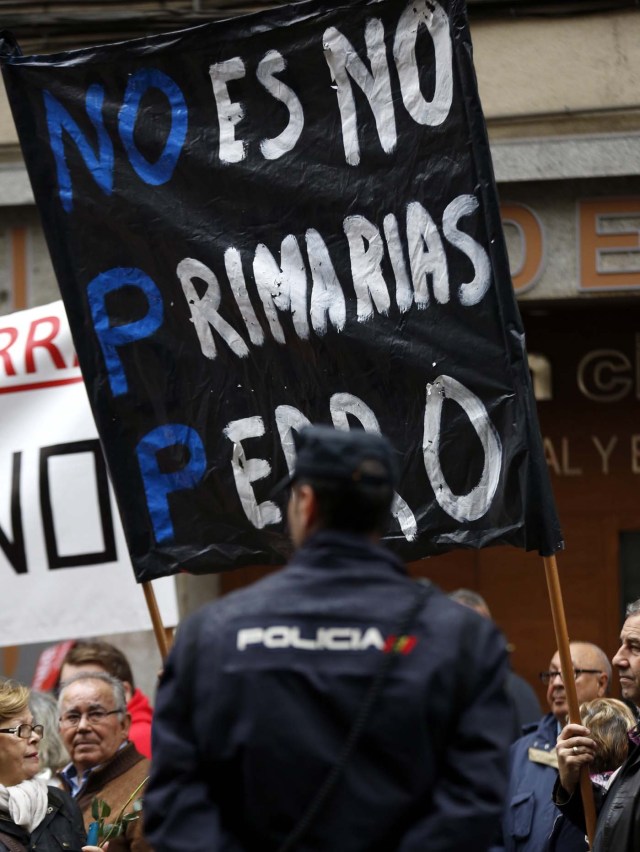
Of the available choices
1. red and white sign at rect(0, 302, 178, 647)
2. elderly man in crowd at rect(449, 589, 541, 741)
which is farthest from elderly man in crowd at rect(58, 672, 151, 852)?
elderly man in crowd at rect(449, 589, 541, 741)

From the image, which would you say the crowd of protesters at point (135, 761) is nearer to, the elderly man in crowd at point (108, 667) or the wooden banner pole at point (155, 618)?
the elderly man in crowd at point (108, 667)

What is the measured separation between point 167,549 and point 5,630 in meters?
1.39

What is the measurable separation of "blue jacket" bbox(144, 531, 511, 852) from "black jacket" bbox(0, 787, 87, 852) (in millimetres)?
1994

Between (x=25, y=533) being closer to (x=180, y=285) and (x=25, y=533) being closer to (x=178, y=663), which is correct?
(x=180, y=285)

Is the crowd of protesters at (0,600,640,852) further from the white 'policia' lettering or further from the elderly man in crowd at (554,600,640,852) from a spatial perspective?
the white 'policia' lettering

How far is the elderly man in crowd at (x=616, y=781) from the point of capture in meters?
4.00

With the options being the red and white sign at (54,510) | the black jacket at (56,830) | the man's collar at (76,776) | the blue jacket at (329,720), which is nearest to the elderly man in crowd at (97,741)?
the man's collar at (76,776)

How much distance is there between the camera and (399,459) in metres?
4.38

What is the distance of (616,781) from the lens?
13.9 ft

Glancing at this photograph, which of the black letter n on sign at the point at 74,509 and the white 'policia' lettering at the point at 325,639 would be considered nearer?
the white 'policia' lettering at the point at 325,639

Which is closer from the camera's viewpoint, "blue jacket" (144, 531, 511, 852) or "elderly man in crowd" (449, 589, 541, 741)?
"blue jacket" (144, 531, 511, 852)

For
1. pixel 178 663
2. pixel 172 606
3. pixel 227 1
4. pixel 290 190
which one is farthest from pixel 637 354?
pixel 178 663

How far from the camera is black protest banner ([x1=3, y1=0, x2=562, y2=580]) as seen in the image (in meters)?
4.33

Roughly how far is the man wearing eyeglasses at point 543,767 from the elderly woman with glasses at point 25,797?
1.46m
